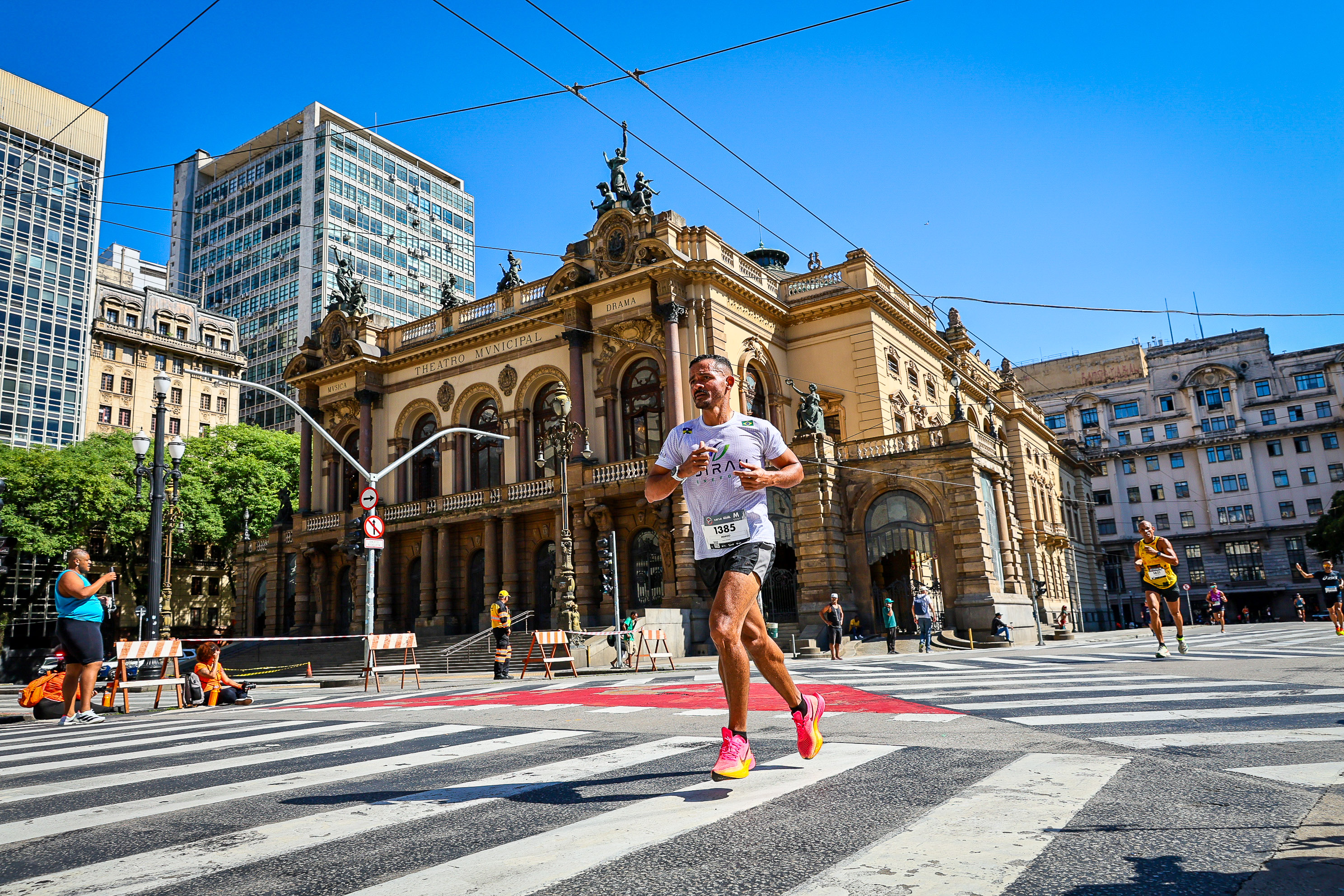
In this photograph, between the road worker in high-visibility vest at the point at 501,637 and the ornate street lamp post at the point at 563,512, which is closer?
the road worker in high-visibility vest at the point at 501,637

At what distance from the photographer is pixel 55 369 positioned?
62.9 meters

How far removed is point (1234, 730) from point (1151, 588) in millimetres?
8220

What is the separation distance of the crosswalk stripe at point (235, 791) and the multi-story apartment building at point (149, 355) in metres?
68.6

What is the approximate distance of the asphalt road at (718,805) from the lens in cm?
254

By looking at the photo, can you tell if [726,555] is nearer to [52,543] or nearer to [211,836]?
[211,836]

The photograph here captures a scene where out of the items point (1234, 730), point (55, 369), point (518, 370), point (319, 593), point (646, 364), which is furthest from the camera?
point (55, 369)

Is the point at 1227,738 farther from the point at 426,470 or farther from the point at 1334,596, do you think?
the point at 426,470

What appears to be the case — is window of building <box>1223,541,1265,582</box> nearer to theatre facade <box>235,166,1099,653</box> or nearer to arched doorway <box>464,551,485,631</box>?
theatre facade <box>235,166,1099,653</box>

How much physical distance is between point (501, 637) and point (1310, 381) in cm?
7551

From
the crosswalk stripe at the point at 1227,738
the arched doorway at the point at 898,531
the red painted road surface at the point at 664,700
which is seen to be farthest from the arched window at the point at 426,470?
the crosswalk stripe at the point at 1227,738

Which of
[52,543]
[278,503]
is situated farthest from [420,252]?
[52,543]

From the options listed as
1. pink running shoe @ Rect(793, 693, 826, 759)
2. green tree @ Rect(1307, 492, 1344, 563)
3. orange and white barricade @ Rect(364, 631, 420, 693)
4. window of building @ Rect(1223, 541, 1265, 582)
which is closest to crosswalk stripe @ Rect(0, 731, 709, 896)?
pink running shoe @ Rect(793, 693, 826, 759)

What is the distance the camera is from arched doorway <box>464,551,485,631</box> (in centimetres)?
3469

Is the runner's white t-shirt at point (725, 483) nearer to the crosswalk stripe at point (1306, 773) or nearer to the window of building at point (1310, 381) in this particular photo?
the crosswalk stripe at point (1306, 773)
